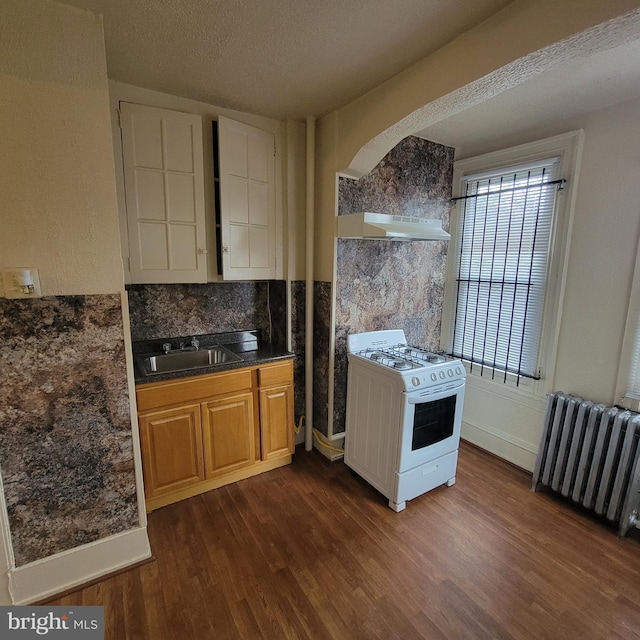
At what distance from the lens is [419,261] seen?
9.61ft

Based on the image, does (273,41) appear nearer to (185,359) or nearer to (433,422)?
(185,359)

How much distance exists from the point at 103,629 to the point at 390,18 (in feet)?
9.39

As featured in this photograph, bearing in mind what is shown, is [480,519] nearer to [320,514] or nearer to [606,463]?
[606,463]

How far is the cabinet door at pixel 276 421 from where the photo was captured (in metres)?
2.45

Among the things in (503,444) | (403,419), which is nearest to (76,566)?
(403,419)

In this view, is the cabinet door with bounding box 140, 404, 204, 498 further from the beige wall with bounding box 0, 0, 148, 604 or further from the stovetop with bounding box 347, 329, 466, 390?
the stovetop with bounding box 347, 329, 466, 390

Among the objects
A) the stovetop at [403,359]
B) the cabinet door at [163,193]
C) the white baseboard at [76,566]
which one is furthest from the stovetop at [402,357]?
the white baseboard at [76,566]

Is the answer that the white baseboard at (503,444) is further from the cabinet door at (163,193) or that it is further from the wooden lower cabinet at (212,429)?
the cabinet door at (163,193)

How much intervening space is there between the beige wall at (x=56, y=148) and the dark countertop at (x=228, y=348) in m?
0.70

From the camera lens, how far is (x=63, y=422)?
1.55 metres

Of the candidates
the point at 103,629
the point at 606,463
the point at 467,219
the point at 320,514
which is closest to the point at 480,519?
the point at 606,463

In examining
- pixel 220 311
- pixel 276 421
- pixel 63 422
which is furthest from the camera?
pixel 220 311

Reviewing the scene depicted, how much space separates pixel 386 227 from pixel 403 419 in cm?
119

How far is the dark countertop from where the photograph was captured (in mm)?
2059
